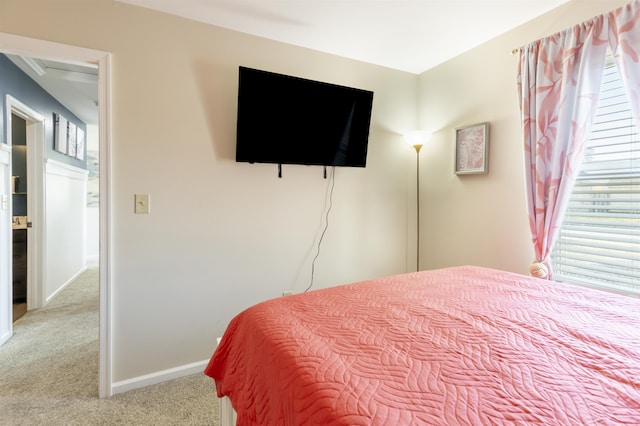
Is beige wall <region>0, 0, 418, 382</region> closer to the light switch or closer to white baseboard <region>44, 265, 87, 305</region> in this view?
the light switch

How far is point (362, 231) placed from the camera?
2795 mm

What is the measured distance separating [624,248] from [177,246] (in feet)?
8.91

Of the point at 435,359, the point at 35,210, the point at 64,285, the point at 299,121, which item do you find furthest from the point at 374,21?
the point at 64,285

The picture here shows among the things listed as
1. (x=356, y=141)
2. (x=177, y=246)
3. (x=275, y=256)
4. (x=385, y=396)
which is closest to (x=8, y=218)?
(x=177, y=246)

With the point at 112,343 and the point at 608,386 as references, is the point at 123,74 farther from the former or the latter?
the point at 608,386

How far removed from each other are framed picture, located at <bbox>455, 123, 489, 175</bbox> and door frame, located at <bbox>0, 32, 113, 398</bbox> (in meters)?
2.54

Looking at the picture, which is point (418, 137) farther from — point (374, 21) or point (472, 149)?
point (374, 21)

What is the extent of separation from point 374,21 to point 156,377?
2.82 m

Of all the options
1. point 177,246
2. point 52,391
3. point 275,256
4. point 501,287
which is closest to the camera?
point 501,287

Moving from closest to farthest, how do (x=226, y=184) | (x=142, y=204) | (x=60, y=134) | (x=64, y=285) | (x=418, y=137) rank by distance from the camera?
(x=142, y=204), (x=226, y=184), (x=418, y=137), (x=60, y=134), (x=64, y=285)

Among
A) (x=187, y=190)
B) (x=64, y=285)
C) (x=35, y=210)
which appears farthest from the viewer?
(x=64, y=285)

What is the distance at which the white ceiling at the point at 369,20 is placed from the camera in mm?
1961

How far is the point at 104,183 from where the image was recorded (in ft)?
6.15

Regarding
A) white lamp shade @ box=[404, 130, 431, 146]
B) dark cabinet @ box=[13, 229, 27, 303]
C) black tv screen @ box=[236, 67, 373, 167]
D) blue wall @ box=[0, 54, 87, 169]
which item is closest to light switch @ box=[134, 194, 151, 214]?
black tv screen @ box=[236, 67, 373, 167]
